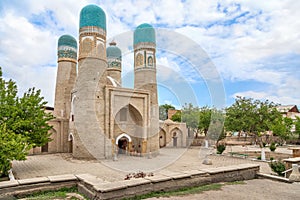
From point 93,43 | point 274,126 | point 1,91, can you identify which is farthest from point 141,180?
point 274,126

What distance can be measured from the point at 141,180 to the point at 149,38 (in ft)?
56.5

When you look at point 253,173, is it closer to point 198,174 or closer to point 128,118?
point 198,174

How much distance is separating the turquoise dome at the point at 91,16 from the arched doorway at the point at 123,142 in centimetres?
862

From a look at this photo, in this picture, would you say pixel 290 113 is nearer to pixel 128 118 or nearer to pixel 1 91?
pixel 128 118

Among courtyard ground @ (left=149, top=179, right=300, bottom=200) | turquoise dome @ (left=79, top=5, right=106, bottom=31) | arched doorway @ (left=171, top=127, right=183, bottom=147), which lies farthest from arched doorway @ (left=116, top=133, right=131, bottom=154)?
courtyard ground @ (left=149, top=179, right=300, bottom=200)

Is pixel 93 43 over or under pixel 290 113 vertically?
over

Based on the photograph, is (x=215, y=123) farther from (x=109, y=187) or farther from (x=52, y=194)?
(x=109, y=187)

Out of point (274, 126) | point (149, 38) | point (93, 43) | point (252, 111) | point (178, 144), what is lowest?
point (178, 144)

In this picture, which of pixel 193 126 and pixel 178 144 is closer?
pixel 178 144

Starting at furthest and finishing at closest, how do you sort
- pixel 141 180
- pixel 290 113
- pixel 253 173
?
pixel 290 113 < pixel 253 173 < pixel 141 180

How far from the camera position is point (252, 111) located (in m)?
26.3

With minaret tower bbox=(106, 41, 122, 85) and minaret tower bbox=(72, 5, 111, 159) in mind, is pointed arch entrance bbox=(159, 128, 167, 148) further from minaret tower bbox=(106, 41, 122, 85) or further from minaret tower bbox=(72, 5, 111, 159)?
minaret tower bbox=(72, 5, 111, 159)

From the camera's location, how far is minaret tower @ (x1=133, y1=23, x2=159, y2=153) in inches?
818

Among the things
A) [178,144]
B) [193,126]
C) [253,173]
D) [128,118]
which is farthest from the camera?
[193,126]
